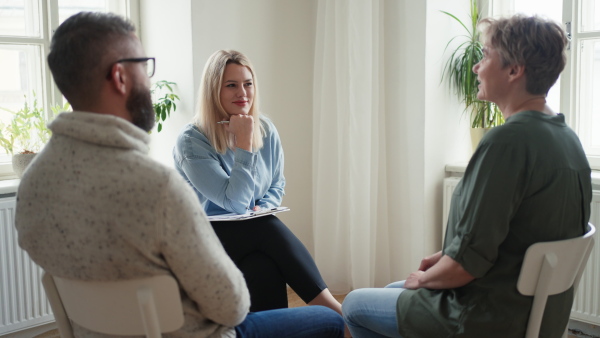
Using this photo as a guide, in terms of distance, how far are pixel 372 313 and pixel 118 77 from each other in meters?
0.91

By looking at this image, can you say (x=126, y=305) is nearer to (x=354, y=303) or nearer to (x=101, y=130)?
(x=101, y=130)

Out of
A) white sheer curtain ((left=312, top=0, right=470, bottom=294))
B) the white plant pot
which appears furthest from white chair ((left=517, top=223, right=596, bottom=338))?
the white plant pot

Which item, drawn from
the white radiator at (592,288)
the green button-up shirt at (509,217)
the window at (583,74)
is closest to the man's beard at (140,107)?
the green button-up shirt at (509,217)

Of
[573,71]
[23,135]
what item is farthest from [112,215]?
[573,71]

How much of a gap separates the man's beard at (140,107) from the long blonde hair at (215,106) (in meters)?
1.07

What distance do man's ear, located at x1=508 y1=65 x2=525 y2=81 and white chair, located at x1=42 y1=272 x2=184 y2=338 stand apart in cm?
99

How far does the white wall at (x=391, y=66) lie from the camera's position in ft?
10.2

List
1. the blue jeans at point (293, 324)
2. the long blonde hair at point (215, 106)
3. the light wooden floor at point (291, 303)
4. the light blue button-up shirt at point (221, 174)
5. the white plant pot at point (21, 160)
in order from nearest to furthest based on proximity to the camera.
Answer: the blue jeans at point (293, 324)
the light blue button-up shirt at point (221, 174)
the long blonde hair at point (215, 106)
the white plant pot at point (21, 160)
the light wooden floor at point (291, 303)

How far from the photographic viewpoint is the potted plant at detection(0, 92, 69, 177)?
111 inches

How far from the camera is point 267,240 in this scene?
2211mm

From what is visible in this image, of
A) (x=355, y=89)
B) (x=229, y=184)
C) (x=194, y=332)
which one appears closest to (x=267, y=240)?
(x=229, y=184)

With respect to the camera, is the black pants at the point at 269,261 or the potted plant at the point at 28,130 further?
the potted plant at the point at 28,130

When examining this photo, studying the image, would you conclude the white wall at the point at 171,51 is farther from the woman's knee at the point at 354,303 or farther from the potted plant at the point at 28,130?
the woman's knee at the point at 354,303

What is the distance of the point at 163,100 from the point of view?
10.2 feet
